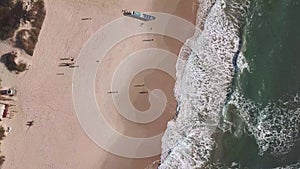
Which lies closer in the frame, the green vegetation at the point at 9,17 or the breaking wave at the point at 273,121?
the green vegetation at the point at 9,17

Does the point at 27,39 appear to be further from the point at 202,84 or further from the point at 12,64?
the point at 202,84

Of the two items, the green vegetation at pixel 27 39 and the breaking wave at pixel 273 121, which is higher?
the green vegetation at pixel 27 39

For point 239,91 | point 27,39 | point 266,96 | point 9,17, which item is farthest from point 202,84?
point 9,17

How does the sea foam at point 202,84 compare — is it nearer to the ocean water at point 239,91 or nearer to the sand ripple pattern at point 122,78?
the ocean water at point 239,91

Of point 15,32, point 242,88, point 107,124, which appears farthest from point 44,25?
point 242,88

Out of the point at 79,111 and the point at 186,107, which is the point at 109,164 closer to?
the point at 79,111

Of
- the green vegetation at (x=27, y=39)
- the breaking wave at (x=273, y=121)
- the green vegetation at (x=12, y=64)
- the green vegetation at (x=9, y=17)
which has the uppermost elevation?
the green vegetation at (x=9, y=17)

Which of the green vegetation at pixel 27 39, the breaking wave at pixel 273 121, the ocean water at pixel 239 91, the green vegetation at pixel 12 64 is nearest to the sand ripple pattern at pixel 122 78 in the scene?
the ocean water at pixel 239 91
